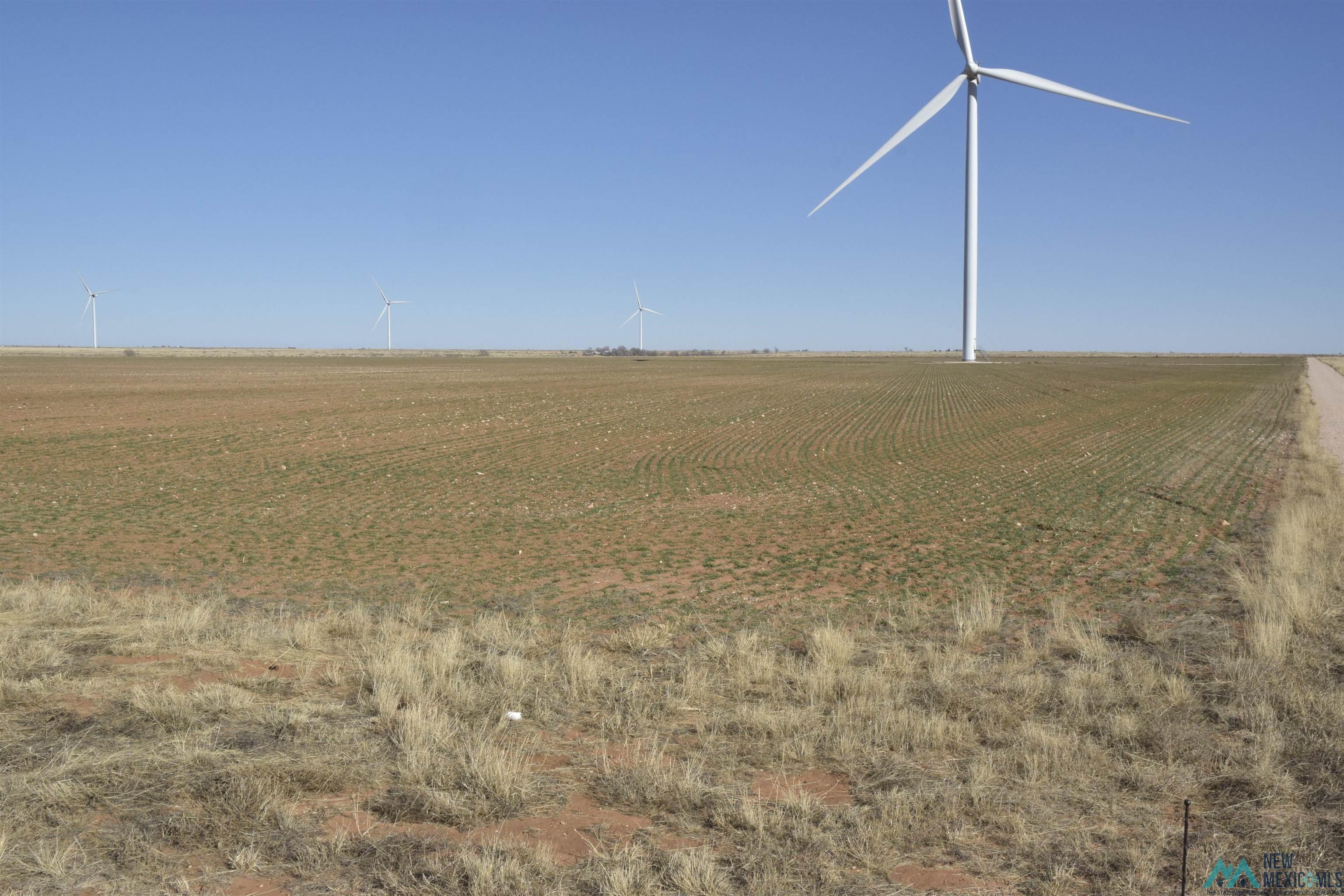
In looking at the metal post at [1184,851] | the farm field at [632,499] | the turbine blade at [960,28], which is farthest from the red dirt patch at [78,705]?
the turbine blade at [960,28]

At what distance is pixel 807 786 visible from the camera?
6137 mm

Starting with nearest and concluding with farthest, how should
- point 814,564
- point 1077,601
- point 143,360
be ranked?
1. point 1077,601
2. point 814,564
3. point 143,360

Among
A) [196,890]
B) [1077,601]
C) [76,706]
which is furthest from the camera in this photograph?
[1077,601]

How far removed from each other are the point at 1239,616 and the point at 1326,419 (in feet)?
129

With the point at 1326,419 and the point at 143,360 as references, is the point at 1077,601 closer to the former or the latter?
the point at 1326,419

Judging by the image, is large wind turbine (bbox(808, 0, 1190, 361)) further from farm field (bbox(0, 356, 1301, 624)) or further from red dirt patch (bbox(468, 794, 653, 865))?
red dirt patch (bbox(468, 794, 653, 865))

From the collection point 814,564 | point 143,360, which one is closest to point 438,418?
point 814,564

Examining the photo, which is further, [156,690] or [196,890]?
[156,690]

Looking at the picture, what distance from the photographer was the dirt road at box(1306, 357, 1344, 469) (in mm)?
30608

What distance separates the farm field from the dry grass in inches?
95.7

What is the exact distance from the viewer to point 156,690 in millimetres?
7363

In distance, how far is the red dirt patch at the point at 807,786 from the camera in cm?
592

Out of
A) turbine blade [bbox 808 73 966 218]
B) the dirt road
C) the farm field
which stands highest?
turbine blade [bbox 808 73 966 218]

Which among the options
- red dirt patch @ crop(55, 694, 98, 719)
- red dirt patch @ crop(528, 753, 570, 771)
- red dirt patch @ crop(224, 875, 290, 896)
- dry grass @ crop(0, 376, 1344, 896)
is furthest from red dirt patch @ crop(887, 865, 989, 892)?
red dirt patch @ crop(55, 694, 98, 719)
